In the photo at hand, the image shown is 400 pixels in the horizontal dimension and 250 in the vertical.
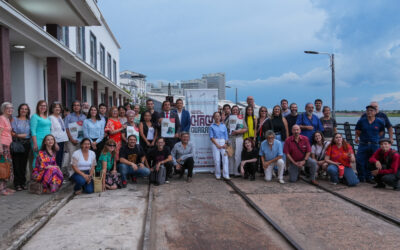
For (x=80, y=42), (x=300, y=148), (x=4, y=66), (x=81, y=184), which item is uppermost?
(x=80, y=42)

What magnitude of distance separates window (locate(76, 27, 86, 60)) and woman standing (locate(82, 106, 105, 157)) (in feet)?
37.0

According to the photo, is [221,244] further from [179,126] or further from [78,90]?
[78,90]

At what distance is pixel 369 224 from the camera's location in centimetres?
492

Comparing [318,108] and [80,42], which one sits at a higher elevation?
[80,42]

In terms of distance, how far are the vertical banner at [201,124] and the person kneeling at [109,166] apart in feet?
8.41

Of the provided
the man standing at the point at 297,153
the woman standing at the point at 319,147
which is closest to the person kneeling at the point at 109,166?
the man standing at the point at 297,153

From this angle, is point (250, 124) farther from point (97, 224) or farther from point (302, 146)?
point (97, 224)

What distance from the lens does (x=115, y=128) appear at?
793 cm

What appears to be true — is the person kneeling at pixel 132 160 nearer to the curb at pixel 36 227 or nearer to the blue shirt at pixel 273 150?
the curb at pixel 36 227

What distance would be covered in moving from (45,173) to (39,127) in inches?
37.9

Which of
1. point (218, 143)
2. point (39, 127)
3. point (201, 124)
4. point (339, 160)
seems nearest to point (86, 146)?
point (39, 127)

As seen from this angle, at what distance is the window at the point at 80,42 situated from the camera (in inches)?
697

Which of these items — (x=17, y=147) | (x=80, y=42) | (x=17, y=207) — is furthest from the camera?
(x=80, y=42)

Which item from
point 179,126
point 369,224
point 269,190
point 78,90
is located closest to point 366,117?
point 269,190
